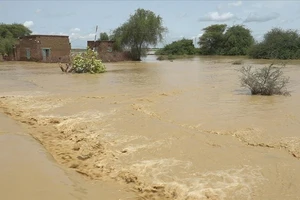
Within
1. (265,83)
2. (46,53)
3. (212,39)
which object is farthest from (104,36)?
(265,83)

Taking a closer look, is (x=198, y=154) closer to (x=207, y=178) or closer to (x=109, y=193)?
(x=207, y=178)

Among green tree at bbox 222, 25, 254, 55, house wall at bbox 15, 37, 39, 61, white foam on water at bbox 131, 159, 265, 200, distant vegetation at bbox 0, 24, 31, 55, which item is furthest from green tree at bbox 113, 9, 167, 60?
white foam on water at bbox 131, 159, 265, 200

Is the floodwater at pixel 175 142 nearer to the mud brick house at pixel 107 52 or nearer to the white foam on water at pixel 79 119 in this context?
the white foam on water at pixel 79 119

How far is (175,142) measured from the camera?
6.68 m

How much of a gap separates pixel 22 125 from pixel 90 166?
3.55 meters

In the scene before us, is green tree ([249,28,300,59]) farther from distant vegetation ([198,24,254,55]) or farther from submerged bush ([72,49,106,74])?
submerged bush ([72,49,106,74])

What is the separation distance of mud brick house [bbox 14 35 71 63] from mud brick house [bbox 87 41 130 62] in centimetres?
→ 407

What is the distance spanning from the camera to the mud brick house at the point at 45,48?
40.5 meters

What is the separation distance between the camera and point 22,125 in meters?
8.62

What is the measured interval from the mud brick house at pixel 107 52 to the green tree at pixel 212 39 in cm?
2428

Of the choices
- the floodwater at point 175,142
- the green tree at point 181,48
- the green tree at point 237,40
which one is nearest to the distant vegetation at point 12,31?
the green tree at point 181,48

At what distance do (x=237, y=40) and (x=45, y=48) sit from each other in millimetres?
34603

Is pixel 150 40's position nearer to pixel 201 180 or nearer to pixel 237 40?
pixel 237 40

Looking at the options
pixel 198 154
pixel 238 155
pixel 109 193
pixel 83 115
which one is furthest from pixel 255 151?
pixel 83 115
